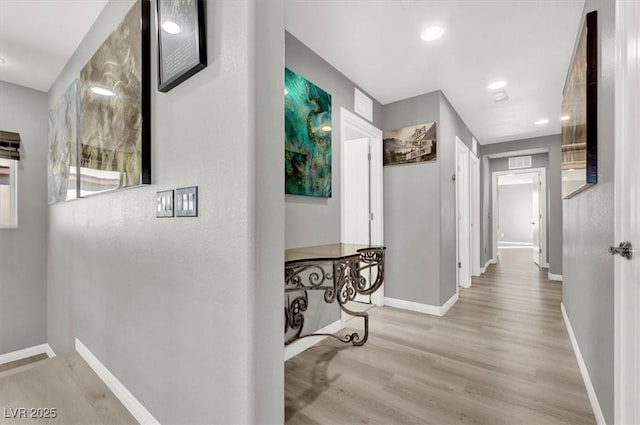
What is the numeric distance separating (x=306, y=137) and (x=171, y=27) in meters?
1.23

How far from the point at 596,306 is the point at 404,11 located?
2163 mm

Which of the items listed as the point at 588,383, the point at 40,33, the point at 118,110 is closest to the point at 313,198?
the point at 118,110

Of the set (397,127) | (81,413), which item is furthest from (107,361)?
(397,127)

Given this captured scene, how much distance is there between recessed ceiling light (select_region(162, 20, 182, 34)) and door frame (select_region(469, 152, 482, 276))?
466cm

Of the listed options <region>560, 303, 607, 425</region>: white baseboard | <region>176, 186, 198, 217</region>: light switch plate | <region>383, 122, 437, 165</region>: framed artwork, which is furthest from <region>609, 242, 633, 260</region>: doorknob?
<region>383, 122, 437, 165</region>: framed artwork

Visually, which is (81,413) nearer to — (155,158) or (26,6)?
(155,158)

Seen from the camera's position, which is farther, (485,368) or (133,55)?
(485,368)

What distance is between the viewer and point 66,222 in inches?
98.7

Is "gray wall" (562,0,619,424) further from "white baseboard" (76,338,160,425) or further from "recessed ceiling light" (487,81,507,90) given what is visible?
"white baseboard" (76,338,160,425)

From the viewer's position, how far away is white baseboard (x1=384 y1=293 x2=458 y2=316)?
10.3ft

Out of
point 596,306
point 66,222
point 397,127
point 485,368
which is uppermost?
point 397,127

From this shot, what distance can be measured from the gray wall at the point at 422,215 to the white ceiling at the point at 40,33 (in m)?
2.99

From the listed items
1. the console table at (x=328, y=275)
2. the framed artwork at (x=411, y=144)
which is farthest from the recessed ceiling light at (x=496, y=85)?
the console table at (x=328, y=275)

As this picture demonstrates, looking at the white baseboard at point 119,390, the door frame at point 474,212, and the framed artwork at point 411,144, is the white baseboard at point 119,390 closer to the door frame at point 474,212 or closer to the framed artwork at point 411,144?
the framed artwork at point 411,144
